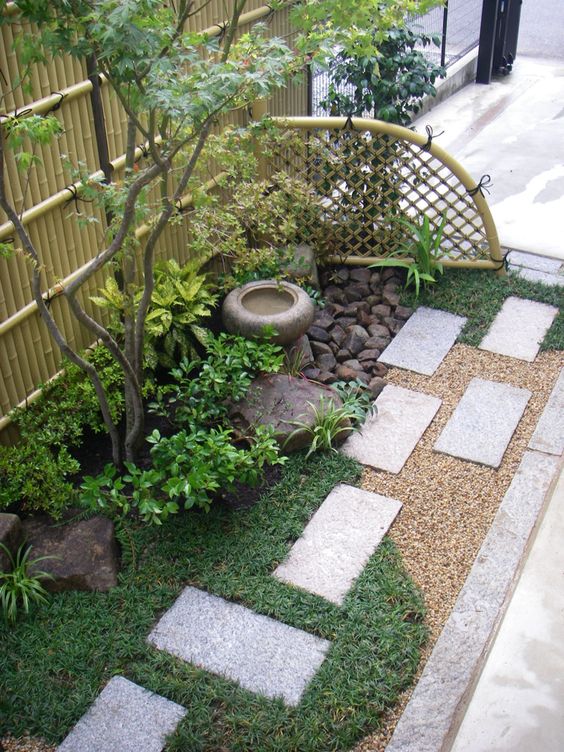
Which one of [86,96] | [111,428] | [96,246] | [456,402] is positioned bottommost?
[456,402]

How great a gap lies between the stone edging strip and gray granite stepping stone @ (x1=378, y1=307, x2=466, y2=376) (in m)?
1.11

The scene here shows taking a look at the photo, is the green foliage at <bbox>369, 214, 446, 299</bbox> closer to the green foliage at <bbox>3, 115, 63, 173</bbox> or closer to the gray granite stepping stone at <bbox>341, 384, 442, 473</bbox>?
the gray granite stepping stone at <bbox>341, 384, 442, 473</bbox>

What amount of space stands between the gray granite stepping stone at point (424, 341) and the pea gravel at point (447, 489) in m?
0.07

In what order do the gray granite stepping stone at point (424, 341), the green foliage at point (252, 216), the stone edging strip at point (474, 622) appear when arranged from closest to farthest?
the stone edging strip at point (474, 622), the green foliage at point (252, 216), the gray granite stepping stone at point (424, 341)

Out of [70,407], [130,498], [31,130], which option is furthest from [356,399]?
[31,130]

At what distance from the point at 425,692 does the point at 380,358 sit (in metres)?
2.60

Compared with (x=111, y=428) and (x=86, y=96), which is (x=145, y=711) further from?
(x=86, y=96)

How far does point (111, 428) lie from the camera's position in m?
4.53

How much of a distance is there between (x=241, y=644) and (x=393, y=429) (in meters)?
1.78

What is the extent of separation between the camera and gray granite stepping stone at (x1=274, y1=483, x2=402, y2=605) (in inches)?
161

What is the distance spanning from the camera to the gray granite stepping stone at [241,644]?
11.9 feet

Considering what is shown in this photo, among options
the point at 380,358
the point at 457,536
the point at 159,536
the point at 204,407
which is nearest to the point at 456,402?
the point at 380,358

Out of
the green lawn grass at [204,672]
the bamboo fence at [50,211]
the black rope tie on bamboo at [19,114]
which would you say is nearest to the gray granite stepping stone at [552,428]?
the green lawn grass at [204,672]

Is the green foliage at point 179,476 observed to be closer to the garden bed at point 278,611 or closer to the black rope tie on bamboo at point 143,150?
the garden bed at point 278,611
